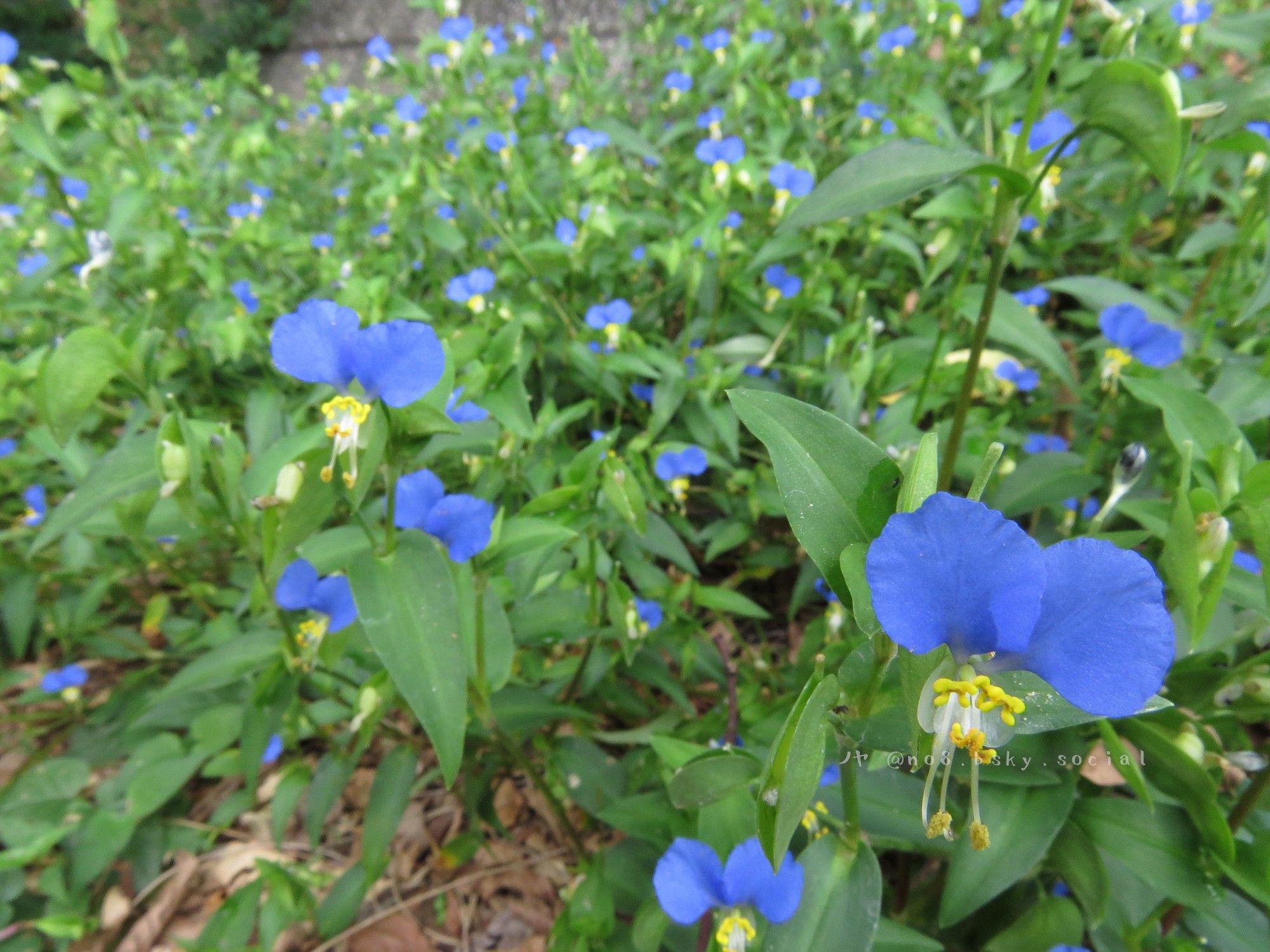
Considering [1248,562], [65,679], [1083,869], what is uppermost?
[1248,562]

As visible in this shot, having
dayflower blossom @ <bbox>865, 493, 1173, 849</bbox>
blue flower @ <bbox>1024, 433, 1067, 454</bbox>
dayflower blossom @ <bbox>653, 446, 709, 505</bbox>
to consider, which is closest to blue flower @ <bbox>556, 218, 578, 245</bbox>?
dayflower blossom @ <bbox>653, 446, 709, 505</bbox>

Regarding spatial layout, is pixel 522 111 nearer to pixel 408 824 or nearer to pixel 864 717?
pixel 408 824

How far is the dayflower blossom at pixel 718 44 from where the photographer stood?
340 centimetres

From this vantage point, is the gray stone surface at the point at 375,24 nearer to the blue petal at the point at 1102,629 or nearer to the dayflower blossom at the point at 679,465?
the dayflower blossom at the point at 679,465

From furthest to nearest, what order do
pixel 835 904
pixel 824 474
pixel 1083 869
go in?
pixel 1083 869 < pixel 835 904 < pixel 824 474

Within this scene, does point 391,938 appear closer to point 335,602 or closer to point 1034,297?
point 335,602

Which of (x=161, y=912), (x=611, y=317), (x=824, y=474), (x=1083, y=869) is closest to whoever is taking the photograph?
(x=824, y=474)

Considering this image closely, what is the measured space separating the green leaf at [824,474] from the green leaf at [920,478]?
38mm

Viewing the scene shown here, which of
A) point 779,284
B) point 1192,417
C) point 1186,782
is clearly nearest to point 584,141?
point 779,284

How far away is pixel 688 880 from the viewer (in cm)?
104

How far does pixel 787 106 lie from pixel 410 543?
284 centimetres

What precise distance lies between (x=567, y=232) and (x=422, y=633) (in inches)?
70.5

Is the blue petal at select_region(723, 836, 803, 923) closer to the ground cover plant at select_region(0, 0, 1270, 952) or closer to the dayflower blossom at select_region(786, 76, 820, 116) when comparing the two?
the ground cover plant at select_region(0, 0, 1270, 952)

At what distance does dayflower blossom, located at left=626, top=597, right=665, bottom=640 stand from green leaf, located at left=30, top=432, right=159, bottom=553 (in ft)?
2.89
